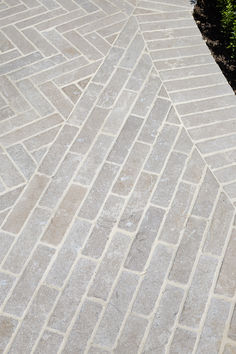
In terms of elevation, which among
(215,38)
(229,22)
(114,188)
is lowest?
(114,188)

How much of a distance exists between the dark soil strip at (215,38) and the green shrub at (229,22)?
92 millimetres

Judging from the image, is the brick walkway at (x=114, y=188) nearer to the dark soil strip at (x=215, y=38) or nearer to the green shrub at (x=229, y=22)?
the dark soil strip at (x=215, y=38)

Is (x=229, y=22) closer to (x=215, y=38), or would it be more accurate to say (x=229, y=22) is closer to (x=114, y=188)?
(x=215, y=38)

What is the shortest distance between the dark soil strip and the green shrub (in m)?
0.09

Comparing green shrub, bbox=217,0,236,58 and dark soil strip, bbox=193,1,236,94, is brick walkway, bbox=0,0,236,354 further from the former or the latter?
green shrub, bbox=217,0,236,58

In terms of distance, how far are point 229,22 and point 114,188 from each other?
2784mm

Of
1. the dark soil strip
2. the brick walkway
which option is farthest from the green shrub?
the brick walkway

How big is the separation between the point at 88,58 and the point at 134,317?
3.07 meters

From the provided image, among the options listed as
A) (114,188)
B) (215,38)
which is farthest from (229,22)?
(114,188)

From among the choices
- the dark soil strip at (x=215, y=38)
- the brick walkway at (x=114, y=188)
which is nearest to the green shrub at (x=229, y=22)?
the dark soil strip at (x=215, y=38)

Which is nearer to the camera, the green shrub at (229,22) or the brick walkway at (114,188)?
the brick walkway at (114,188)

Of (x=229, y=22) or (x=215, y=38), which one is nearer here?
(x=229, y=22)

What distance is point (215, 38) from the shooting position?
16.7 feet

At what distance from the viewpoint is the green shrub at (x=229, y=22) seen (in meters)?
4.66
